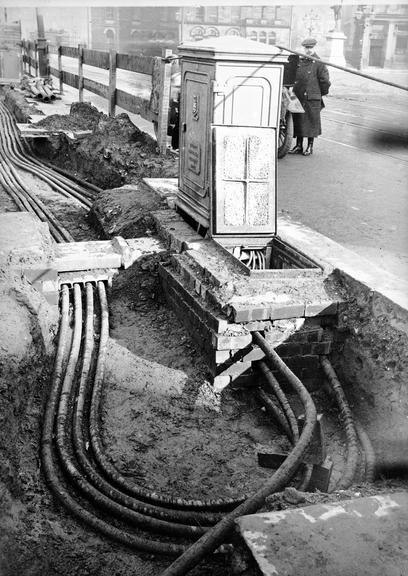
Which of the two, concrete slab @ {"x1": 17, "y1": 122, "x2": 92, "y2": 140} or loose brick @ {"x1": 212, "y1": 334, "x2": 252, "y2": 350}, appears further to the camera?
concrete slab @ {"x1": 17, "y1": 122, "x2": 92, "y2": 140}

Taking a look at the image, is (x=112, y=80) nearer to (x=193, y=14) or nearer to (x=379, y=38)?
(x=379, y=38)

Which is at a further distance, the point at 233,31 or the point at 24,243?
the point at 233,31

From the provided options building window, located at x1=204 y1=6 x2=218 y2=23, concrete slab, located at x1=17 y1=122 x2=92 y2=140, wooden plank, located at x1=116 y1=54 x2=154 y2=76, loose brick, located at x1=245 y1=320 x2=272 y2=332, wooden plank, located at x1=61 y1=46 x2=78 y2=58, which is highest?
building window, located at x1=204 y1=6 x2=218 y2=23

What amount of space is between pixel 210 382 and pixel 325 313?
1043 mm

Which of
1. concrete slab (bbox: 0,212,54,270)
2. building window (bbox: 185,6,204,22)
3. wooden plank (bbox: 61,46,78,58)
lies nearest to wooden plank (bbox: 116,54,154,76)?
concrete slab (bbox: 0,212,54,270)

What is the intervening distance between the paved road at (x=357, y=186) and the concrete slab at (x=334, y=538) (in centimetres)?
284

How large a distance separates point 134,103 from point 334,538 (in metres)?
8.87

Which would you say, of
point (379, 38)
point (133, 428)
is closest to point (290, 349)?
point (133, 428)

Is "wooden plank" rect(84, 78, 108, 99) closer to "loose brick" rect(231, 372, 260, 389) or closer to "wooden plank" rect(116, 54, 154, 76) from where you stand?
"wooden plank" rect(116, 54, 154, 76)

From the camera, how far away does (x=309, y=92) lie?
33.8 feet

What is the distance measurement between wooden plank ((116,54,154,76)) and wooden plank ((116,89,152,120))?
0.44 meters

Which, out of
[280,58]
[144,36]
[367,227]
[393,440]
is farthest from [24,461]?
[144,36]

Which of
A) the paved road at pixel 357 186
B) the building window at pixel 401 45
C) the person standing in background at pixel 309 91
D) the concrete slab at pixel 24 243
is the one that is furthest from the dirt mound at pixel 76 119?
the building window at pixel 401 45

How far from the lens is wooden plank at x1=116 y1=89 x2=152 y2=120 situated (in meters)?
9.27
